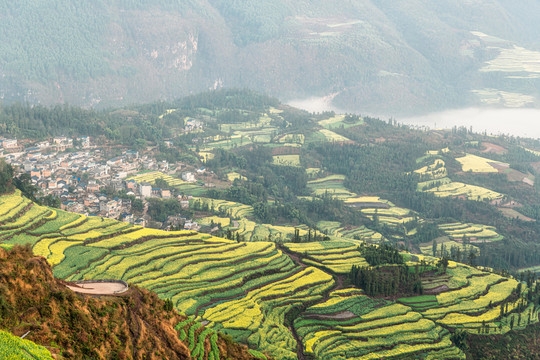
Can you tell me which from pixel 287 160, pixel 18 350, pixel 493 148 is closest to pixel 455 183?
pixel 493 148

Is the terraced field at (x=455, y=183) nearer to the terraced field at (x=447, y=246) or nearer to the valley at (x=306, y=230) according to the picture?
the valley at (x=306, y=230)

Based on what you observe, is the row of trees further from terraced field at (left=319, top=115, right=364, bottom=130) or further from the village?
terraced field at (left=319, top=115, right=364, bottom=130)

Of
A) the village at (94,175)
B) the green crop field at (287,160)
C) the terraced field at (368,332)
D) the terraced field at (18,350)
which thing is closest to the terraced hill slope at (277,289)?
the terraced field at (368,332)

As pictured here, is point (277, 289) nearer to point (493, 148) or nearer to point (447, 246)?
point (447, 246)

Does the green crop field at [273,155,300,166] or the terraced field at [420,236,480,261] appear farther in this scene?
the green crop field at [273,155,300,166]

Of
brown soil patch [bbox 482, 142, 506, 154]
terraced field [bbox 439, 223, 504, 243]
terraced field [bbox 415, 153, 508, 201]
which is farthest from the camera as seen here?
brown soil patch [bbox 482, 142, 506, 154]

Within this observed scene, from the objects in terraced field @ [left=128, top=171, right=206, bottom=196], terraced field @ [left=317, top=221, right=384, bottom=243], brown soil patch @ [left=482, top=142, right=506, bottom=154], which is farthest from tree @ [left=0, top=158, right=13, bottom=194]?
brown soil patch @ [left=482, top=142, right=506, bottom=154]

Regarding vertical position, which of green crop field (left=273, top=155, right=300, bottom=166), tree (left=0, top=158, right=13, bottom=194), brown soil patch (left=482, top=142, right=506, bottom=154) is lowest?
green crop field (left=273, top=155, right=300, bottom=166)

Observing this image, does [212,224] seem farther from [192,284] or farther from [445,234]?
[445,234]

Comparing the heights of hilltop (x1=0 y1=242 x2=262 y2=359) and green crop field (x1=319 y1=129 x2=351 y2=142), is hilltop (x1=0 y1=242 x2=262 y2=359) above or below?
above
